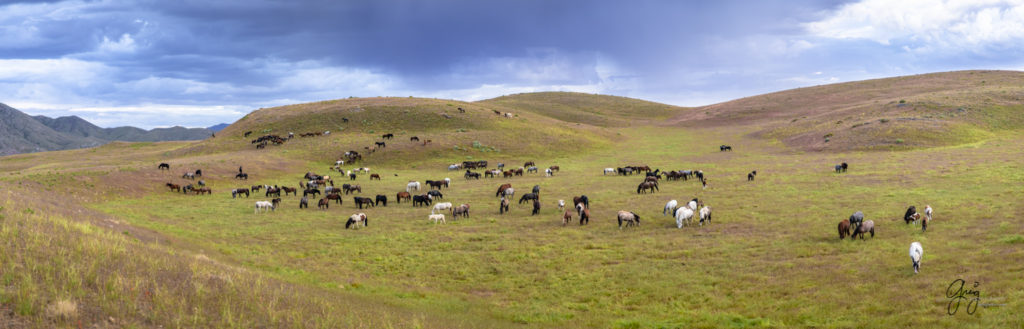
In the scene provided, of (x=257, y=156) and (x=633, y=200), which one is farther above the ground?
(x=257, y=156)

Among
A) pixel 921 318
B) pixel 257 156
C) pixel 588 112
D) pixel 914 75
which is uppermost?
pixel 914 75

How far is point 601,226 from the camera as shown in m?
24.3

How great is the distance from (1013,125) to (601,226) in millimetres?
70731

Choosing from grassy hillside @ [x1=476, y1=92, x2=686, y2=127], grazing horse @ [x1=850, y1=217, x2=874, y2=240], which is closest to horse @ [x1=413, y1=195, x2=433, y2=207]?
grazing horse @ [x1=850, y1=217, x2=874, y2=240]

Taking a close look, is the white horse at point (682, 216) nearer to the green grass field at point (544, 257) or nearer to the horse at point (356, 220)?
the green grass field at point (544, 257)

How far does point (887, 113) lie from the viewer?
2835 inches

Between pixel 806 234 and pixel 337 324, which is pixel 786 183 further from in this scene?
pixel 337 324

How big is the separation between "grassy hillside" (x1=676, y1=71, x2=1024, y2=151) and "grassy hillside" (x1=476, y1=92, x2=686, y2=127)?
44.9 feet

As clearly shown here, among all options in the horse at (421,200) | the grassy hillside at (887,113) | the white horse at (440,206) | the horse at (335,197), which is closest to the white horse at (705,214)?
the white horse at (440,206)

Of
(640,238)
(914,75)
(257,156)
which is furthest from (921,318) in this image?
(914,75)

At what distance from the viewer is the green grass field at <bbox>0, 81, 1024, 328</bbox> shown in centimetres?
1010

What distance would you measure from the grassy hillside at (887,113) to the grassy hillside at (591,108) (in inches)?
539

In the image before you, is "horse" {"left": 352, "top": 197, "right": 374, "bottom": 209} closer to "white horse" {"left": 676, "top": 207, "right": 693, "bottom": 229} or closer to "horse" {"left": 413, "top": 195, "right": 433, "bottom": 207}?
"horse" {"left": 413, "top": 195, "right": 433, "bottom": 207}

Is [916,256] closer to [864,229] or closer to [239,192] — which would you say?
[864,229]
